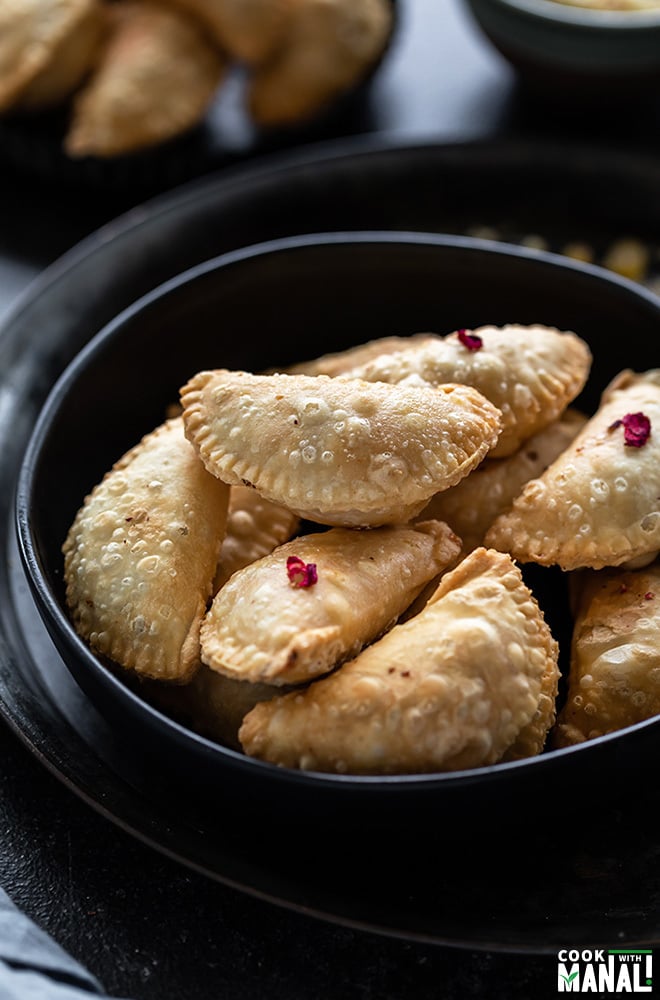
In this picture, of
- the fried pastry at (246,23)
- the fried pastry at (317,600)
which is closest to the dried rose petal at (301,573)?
the fried pastry at (317,600)

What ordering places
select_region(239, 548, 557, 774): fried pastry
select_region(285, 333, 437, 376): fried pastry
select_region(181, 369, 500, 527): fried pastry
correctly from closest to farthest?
select_region(239, 548, 557, 774): fried pastry
select_region(181, 369, 500, 527): fried pastry
select_region(285, 333, 437, 376): fried pastry

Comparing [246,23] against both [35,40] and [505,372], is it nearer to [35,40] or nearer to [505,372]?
[35,40]

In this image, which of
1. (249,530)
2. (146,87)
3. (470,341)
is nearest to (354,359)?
(470,341)

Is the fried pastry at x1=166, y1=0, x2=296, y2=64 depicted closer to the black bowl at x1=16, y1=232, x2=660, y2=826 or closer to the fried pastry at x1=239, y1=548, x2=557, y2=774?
the black bowl at x1=16, y1=232, x2=660, y2=826

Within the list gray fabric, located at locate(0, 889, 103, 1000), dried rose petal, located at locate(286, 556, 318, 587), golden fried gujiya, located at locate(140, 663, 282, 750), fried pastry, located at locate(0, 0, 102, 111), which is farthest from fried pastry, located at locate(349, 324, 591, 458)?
fried pastry, located at locate(0, 0, 102, 111)

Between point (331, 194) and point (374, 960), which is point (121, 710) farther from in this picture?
point (331, 194)

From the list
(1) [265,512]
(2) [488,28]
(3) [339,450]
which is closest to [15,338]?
(1) [265,512]
